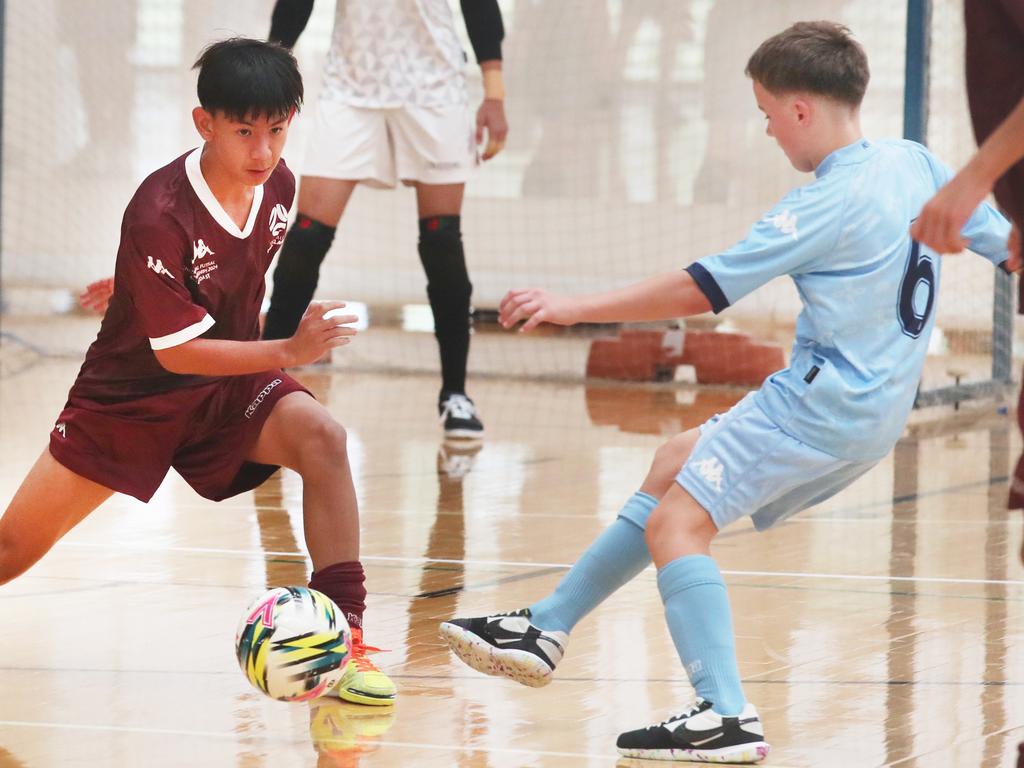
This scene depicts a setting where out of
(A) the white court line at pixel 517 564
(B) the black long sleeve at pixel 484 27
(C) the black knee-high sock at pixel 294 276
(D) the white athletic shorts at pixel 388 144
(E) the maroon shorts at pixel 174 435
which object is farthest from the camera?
(B) the black long sleeve at pixel 484 27

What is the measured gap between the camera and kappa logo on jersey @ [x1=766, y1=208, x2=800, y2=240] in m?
2.12

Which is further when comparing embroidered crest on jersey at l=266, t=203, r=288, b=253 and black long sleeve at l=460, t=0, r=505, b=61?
black long sleeve at l=460, t=0, r=505, b=61

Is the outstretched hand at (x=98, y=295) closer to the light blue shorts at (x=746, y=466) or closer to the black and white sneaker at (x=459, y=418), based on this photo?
the light blue shorts at (x=746, y=466)

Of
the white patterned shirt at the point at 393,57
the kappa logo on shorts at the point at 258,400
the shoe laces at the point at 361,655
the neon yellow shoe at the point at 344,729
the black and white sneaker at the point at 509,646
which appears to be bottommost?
the neon yellow shoe at the point at 344,729

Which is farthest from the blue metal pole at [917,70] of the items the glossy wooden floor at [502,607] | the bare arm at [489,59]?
the bare arm at [489,59]

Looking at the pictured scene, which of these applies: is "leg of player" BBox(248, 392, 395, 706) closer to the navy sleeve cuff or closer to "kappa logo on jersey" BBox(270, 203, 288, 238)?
"kappa logo on jersey" BBox(270, 203, 288, 238)

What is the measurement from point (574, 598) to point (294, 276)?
238 cm

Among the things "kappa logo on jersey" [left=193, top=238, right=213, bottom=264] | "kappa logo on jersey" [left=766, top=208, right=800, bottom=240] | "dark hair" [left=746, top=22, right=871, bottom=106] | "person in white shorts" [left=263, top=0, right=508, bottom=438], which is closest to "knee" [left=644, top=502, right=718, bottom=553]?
"kappa logo on jersey" [left=766, top=208, right=800, bottom=240]

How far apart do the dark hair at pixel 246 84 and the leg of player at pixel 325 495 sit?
1.57ft

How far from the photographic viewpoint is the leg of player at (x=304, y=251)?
450cm

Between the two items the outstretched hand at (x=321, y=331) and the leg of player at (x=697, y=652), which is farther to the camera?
the outstretched hand at (x=321, y=331)

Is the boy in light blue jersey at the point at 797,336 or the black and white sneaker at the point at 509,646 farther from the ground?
the boy in light blue jersey at the point at 797,336

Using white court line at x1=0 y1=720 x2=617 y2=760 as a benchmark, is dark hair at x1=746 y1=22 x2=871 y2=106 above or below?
above

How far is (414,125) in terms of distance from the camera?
4.72 m
